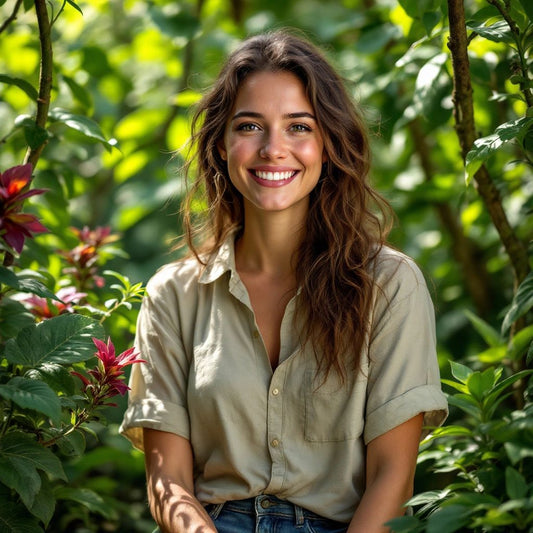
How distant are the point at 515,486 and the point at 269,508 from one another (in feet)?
2.60

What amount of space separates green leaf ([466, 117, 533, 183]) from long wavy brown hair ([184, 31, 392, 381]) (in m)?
0.41

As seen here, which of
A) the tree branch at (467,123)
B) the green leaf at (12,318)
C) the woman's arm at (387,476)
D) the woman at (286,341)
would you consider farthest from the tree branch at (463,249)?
the green leaf at (12,318)

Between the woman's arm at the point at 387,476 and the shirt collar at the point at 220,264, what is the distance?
1.97 feet

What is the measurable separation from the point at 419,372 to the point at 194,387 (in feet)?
1.86

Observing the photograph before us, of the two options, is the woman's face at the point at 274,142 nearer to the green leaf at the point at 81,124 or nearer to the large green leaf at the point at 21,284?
the green leaf at the point at 81,124

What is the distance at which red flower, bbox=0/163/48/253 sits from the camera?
71.1 inches

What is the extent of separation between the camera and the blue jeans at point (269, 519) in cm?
→ 218

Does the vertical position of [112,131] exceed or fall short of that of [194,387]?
it exceeds it

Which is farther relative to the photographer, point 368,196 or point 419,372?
point 368,196

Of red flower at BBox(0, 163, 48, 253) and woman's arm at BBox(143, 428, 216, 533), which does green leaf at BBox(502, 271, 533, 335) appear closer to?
woman's arm at BBox(143, 428, 216, 533)

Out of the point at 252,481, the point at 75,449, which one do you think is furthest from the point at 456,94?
the point at 75,449

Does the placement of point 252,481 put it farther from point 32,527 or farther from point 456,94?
point 456,94

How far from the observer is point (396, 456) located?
7.03 ft

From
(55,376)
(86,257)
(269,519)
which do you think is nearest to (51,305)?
(86,257)
